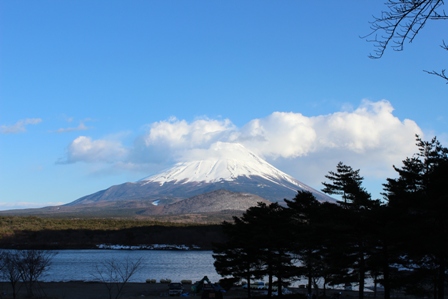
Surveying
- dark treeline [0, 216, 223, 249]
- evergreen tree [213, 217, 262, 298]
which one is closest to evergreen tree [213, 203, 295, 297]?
evergreen tree [213, 217, 262, 298]

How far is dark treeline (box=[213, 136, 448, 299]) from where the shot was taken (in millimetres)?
23797

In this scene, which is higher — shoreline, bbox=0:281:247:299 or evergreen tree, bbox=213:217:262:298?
evergreen tree, bbox=213:217:262:298

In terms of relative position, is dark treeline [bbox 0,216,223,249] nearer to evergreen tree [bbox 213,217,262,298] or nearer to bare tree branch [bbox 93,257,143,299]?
bare tree branch [bbox 93,257,143,299]

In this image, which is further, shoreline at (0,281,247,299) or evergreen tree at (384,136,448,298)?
shoreline at (0,281,247,299)

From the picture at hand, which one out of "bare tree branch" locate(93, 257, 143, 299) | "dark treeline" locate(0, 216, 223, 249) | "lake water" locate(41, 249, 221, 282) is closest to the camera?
"bare tree branch" locate(93, 257, 143, 299)

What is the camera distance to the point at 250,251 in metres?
35.4

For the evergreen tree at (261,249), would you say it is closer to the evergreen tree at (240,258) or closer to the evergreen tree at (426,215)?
the evergreen tree at (240,258)

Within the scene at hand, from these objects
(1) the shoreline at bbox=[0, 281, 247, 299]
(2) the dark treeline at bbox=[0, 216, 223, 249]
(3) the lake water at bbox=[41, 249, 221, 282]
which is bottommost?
(3) the lake water at bbox=[41, 249, 221, 282]

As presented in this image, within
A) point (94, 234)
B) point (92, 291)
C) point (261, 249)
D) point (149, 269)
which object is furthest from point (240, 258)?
point (94, 234)

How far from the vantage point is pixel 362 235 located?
2833 cm

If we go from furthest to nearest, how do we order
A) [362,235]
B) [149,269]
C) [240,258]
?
[149,269], [240,258], [362,235]

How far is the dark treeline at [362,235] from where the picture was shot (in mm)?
23797

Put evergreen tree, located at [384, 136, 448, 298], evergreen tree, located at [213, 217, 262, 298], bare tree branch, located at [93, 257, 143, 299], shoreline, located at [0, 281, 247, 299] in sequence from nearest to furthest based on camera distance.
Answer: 1. evergreen tree, located at [384, 136, 448, 298]
2. evergreen tree, located at [213, 217, 262, 298]
3. shoreline, located at [0, 281, 247, 299]
4. bare tree branch, located at [93, 257, 143, 299]

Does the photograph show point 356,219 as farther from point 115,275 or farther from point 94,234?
point 94,234
